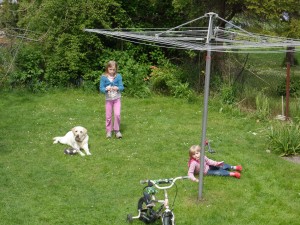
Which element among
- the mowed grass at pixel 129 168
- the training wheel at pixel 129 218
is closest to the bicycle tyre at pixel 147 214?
the training wheel at pixel 129 218

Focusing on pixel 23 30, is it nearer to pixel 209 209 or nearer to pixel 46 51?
pixel 46 51

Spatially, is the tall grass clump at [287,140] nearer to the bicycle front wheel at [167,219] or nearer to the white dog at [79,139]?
the white dog at [79,139]

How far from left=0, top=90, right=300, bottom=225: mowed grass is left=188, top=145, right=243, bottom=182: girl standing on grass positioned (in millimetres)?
146

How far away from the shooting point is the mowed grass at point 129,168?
19.8 ft

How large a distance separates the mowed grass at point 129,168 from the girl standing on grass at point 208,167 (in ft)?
0.48

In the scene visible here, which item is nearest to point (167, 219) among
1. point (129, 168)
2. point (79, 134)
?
point (129, 168)

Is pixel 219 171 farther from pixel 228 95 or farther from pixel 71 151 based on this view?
pixel 228 95

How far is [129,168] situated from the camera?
299 inches

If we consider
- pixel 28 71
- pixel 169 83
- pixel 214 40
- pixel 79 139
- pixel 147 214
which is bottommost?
pixel 147 214

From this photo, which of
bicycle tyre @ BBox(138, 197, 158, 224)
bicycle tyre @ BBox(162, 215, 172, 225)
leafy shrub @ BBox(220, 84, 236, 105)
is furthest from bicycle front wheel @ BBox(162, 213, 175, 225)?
leafy shrub @ BBox(220, 84, 236, 105)

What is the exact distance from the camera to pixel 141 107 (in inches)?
469

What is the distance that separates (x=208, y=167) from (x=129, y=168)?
125 centimetres

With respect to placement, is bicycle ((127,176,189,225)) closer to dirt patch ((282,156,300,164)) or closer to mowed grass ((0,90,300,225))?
mowed grass ((0,90,300,225))

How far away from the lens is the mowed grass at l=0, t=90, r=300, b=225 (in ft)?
19.8
